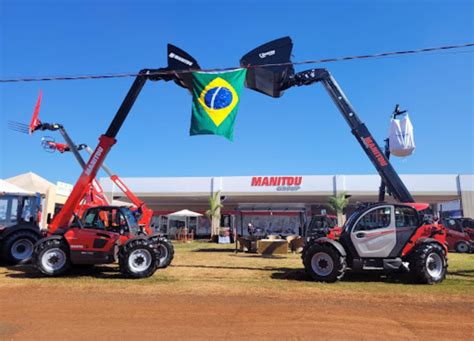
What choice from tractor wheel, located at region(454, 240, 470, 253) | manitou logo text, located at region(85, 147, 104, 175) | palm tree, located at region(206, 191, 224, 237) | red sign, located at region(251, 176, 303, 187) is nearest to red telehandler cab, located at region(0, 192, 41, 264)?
manitou logo text, located at region(85, 147, 104, 175)

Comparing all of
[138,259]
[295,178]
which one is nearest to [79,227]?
[138,259]

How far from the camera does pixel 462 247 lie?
19.9 meters

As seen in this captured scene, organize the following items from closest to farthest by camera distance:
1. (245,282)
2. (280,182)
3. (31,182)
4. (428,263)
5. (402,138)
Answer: (428,263) < (245,282) < (402,138) < (31,182) < (280,182)

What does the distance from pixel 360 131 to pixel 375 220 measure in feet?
10.9

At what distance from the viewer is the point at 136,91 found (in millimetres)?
12125

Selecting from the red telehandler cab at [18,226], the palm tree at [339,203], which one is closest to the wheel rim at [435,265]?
the red telehandler cab at [18,226]

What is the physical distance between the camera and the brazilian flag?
1119cm

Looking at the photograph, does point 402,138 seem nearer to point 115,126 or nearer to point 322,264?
point 322,264

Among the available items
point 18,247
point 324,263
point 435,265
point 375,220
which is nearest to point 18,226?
point 18,247

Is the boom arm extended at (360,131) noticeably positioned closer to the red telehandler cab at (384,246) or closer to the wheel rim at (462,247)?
the red telehandler cab at (384,246)

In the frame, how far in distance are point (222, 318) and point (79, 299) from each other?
3203mm

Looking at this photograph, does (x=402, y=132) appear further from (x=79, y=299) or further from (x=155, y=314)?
(x=79, y=299)

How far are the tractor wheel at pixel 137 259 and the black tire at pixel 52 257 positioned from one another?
1.65 m

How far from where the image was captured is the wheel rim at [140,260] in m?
10.0
